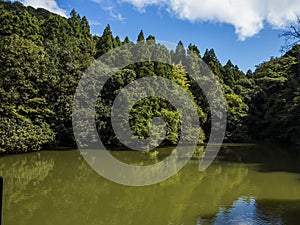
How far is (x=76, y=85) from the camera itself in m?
19.1

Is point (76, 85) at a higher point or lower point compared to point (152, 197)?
higher

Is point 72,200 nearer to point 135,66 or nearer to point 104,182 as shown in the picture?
point 104,182

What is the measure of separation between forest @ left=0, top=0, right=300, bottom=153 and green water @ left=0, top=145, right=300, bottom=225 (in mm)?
3861

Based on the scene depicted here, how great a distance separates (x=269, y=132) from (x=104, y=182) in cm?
2320

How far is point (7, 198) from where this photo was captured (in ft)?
27.7

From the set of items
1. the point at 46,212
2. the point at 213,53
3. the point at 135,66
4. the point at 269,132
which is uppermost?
the point at 213,53

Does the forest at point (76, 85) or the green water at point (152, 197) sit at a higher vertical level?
the forest at point (76, 85)

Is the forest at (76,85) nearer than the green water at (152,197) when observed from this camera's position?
No

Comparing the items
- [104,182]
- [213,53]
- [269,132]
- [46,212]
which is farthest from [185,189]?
[213,53]

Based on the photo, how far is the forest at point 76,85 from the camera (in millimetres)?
16844

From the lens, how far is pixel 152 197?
893 centimetres

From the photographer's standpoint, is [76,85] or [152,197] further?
[76,85]

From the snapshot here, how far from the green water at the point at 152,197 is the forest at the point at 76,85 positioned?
12.7 ft

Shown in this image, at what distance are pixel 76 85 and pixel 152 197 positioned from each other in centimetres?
1173
